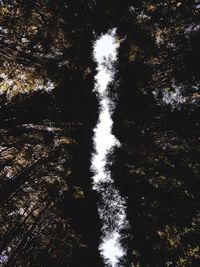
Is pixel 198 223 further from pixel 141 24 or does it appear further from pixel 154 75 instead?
pixel 141 24

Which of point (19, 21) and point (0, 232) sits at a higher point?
point (19, 21)

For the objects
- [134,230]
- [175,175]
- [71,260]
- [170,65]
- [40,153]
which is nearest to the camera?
[170,65]

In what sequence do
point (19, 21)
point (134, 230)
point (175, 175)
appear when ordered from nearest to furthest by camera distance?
1. point (19, 21)
2. point (175, 175)
3. point (134, 230)

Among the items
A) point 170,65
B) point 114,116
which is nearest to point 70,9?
point 170,65

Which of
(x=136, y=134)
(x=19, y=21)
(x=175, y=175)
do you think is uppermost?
(x=136, y=134)

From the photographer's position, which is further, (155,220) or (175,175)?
(155,220)

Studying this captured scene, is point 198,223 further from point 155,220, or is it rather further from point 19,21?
point 19,21

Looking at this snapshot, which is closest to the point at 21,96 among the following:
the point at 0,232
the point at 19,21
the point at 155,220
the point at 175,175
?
the point at 19,21
